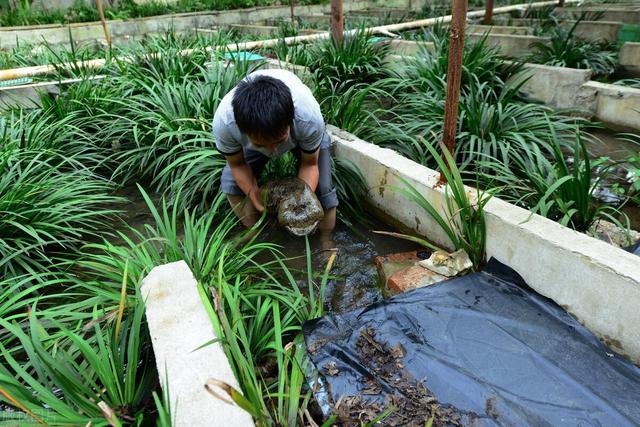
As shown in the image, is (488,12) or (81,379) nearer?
(81,379)

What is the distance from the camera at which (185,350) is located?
4.47ft

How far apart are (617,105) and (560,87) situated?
491mm

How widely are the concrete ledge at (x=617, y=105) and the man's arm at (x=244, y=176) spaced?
319cm

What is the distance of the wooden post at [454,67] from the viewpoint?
199 centimetres

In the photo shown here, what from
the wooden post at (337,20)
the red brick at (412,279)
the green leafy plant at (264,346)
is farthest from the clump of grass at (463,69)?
the green leafy plant at (264,346)

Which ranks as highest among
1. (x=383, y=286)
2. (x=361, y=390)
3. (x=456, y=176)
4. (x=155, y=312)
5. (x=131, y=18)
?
(x=131, y=18)

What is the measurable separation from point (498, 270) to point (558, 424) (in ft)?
2.55

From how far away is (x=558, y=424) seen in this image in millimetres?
1294

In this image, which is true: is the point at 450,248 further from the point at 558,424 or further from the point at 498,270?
the point at 558,424

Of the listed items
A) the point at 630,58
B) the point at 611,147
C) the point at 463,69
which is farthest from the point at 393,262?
the point at 630,58

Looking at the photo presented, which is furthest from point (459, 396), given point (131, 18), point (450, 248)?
point (131, 18)

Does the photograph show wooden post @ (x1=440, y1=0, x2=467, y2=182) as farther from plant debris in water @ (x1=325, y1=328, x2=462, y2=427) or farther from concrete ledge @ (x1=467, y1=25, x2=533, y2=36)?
concrete ledge @ (x1=467, y1=25, x2=533, y2=36)

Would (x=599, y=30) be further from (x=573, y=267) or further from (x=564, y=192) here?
(x=573, y=267)

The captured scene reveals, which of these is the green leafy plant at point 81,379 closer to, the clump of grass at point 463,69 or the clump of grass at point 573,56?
the clump of grass at point 463,69
